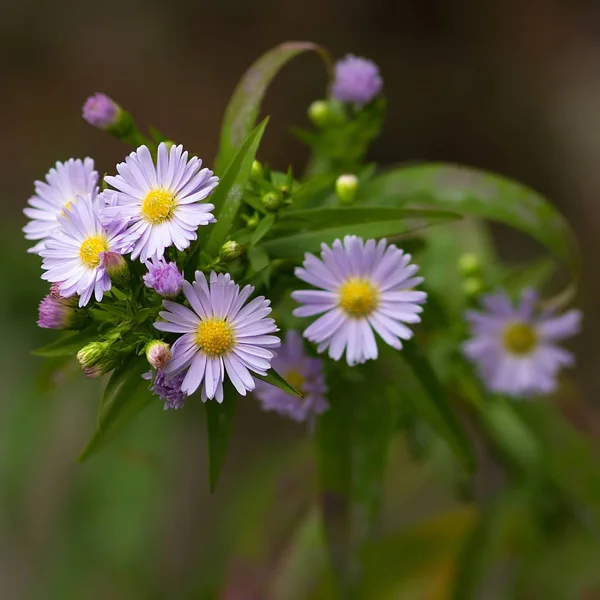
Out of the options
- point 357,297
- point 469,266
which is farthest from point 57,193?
point 469,266

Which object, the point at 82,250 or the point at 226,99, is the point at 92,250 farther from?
the point at 226,99

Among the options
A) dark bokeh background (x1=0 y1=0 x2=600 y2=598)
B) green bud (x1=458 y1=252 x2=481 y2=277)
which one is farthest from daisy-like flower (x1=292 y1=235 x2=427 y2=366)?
dark bokeh background (x1=0 y1=0 x2=600 y2=598)

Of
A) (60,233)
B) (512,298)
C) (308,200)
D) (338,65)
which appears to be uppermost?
(338,65)

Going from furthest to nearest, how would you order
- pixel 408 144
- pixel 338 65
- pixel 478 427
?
1. pixel 408 144
2. pixel 478 427
3. pixel 338 65

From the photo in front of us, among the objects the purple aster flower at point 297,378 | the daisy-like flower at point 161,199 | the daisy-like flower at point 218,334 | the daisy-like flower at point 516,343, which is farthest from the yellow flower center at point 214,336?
the daisy-like flower at point 516,343

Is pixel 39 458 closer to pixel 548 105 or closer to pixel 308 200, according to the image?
pixel 308 200

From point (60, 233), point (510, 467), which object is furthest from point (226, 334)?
point (510, 467)
